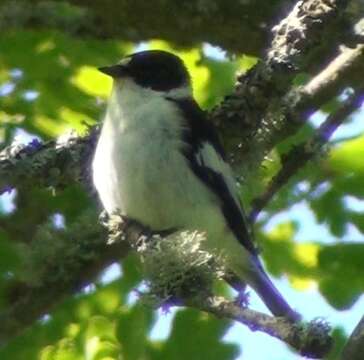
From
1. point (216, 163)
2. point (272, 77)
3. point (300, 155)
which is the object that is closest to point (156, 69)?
point (216, 163)

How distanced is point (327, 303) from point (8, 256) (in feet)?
3.50

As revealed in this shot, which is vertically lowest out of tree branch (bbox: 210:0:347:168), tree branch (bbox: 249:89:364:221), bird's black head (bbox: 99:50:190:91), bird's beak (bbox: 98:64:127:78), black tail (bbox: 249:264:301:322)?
black tail (bbox: 249:264:301:322)

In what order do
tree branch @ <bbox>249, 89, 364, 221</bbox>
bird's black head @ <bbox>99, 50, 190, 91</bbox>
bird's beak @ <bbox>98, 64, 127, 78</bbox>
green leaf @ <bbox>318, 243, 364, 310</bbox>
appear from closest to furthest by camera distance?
tree branch @ <bbox>249, 89, 364, 221</bbox>
green leaf @ <bbox>318, 243, 364, 310</bbox>
bird's beak @ <bbox>98, 64, 127, 78</bbox>
bird's black head @ <bbox>99, 50, 190, 91</bbox>

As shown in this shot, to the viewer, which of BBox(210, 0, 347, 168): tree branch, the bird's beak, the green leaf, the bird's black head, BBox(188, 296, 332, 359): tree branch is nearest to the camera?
BBox(188, 296, 332, 359): tree branch

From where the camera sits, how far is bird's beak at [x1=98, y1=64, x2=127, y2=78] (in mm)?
4484

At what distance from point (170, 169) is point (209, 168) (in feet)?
0.46

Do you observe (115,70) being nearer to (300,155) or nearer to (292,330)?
(300,155)

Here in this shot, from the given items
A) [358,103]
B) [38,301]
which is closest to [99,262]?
[38,301]

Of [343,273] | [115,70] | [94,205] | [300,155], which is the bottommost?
[94,205]

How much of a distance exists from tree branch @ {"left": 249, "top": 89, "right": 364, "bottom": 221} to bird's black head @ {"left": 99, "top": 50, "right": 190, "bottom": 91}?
0.66 m

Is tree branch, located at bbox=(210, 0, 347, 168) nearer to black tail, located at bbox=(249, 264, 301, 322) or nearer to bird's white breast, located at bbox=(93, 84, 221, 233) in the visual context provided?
bird's white breast, located at bbox=(93, 84, 221, 233)

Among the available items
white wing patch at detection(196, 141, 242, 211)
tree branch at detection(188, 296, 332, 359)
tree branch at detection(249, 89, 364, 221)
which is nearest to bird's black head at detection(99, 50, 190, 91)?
white wing patch at detection(196, 141, 242, 211)

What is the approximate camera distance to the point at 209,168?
440 cm

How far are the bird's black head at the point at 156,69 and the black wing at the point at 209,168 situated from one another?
16cm
